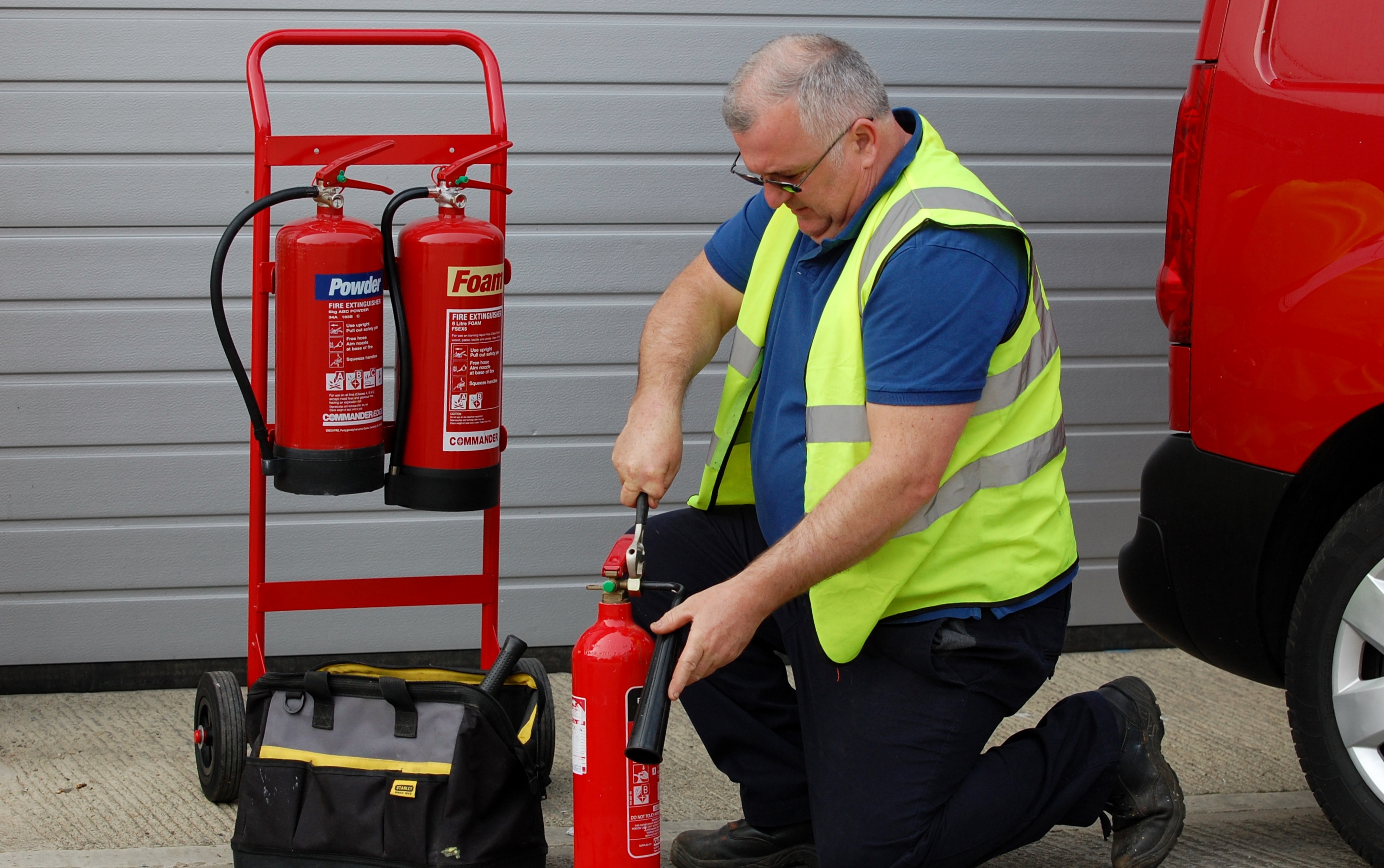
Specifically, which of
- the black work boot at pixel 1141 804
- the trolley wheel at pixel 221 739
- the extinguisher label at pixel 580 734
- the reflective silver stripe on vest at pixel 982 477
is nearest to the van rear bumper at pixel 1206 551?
the black work boot at pixel 1141 804

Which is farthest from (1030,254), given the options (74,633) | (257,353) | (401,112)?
(74,633)

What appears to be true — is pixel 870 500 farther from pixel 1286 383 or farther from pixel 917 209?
pixel 1286 383

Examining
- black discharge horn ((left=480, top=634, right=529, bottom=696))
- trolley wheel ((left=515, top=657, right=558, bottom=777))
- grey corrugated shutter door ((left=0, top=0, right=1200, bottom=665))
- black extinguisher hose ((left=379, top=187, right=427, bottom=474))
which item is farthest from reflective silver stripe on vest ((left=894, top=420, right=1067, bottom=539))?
grey corrugated shutter door ((left=0, top=0, right=1200, bottom=665))

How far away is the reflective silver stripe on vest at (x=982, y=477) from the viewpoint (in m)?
2.50

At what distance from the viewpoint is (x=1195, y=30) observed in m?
4.24

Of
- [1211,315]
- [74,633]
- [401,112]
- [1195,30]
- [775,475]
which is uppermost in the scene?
[1195,30]

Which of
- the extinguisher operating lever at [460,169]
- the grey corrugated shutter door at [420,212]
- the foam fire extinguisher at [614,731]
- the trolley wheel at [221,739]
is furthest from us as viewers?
the grey corrugated shutter door at [420,212]

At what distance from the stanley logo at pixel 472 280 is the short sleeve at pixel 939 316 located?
35.5 inches

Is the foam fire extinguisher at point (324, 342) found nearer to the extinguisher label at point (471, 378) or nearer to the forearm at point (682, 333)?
the extinguisher label at point (471, 378)

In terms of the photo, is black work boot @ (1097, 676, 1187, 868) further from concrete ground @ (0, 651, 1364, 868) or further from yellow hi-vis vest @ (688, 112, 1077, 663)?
yellow hi-vis vest @ (688, 112, 1077, 663)

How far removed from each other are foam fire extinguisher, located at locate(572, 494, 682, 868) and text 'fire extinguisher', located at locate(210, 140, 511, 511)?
2.10 ft

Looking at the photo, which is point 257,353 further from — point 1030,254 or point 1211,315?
point 1211,315

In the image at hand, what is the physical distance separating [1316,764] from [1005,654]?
713mm

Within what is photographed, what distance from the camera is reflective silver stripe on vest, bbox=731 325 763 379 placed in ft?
9.23
